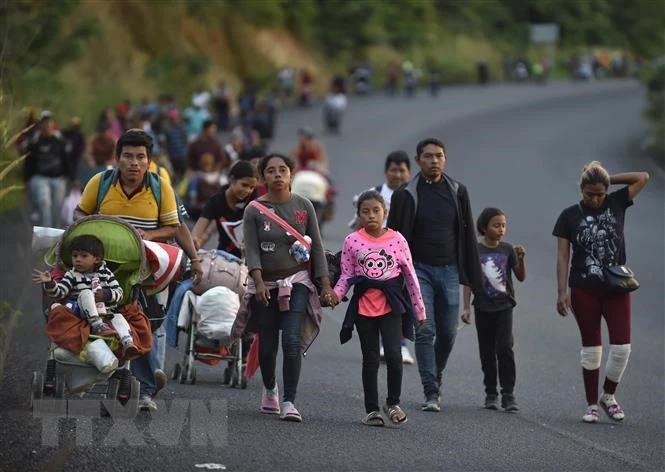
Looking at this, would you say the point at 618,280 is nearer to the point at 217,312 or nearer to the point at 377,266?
the point at 377,266

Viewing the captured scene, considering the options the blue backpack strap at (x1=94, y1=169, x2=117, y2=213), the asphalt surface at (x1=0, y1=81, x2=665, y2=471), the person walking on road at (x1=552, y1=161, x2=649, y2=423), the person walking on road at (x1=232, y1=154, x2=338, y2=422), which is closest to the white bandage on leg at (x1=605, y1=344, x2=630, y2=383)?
the person walking on road at (x1=552, y1=161, x2=649, y2=423)

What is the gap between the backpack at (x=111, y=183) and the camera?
10.1m

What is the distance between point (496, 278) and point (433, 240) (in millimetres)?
738

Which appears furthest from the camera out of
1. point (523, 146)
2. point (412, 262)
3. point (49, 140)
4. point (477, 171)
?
point (523, 146)

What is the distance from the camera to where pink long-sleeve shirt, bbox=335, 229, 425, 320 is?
1034 cm

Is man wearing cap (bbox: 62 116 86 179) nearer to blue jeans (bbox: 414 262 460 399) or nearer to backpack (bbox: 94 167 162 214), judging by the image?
blue jeans (bbox: 414 262 460 399)

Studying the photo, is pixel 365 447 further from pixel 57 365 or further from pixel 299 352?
pixel 57 365

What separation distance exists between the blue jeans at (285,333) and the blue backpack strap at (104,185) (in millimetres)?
1166

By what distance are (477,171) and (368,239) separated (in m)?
31.6

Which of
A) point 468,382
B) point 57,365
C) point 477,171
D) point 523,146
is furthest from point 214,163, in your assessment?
point 523,146

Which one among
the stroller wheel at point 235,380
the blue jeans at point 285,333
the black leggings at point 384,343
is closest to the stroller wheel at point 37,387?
the blue jeans at point 285,333

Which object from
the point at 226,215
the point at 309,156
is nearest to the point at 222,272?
the point at 226,215

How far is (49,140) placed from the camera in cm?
2138

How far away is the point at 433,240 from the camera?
37.4 ft
